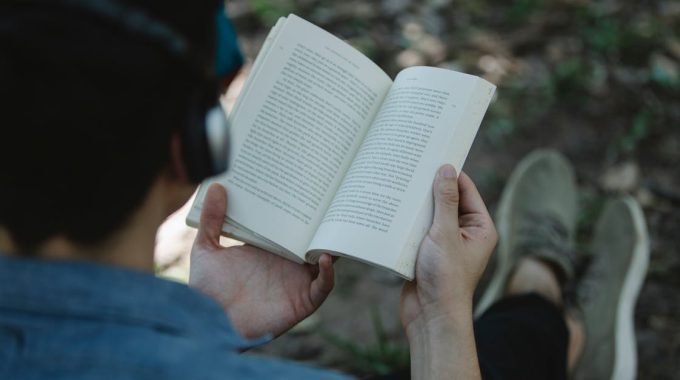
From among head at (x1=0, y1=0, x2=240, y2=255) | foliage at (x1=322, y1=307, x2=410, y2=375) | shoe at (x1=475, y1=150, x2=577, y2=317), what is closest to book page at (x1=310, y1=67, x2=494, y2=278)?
head at (x1=0, y1=0, x2=240, y2=255)

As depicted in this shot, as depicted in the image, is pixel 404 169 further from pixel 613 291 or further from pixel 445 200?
pixel 613 291

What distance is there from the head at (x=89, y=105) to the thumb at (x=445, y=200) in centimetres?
62

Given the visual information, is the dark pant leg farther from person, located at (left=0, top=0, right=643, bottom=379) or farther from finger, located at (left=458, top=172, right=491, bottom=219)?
person, located at (left=0, top=0, right=643, bottom=379)

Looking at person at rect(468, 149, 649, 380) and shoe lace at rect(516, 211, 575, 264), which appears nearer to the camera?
person at rect(468, 149, 649, 380)

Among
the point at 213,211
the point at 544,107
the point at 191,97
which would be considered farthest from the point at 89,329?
the point at 544,107

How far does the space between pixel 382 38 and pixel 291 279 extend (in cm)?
166

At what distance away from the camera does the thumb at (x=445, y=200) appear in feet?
4.40

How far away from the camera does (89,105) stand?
732mm

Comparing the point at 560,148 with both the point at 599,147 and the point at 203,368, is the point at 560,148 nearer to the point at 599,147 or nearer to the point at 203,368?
the point at 599,147

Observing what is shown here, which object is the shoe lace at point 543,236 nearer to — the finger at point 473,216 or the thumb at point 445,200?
the finger at point 473,216

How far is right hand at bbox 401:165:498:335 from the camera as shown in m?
1.34

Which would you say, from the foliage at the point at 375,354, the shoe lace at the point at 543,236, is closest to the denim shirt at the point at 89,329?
the foliage at the point at 375,354

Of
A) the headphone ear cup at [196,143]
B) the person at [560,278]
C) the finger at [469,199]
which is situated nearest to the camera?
the headphone ear cup at [196,143]

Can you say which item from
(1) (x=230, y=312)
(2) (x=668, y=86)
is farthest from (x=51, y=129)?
(2) (x=668, y=86)
